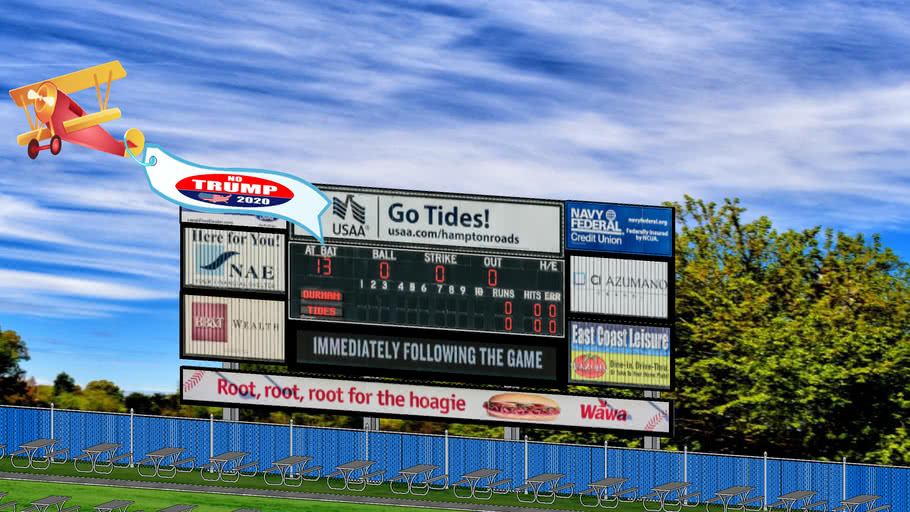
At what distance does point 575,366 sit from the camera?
33.1 metres

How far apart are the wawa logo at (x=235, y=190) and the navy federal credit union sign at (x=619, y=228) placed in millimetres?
7298

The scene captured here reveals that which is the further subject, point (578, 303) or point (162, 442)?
point (162, 442)

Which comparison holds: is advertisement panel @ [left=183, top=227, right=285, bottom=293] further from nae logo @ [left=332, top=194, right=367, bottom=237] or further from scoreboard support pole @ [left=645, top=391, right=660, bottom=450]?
scoreboard support pole @ [left=645, top=391, right=660, bottom=450]

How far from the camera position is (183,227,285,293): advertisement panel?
33812 mm

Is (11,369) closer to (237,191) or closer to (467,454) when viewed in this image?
(237,191)

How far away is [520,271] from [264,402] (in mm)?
7698

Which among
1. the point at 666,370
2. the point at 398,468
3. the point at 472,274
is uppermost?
A: the point at 472,274

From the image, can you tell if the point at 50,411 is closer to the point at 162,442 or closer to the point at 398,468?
the point at 162,442

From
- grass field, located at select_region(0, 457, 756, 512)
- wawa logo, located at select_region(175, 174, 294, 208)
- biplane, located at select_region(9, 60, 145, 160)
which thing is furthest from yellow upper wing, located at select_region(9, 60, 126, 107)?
grass field, located at select_region(0, 457, 756, 512)

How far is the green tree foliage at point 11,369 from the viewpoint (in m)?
50.9

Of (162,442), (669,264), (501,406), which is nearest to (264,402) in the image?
(162,442)

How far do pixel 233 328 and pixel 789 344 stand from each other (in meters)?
19.5

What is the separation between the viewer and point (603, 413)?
33438mm

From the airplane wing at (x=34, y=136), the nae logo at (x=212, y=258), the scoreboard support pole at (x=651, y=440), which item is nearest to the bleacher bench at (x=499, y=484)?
the scoreboard support pole at (x=651, y=440)
